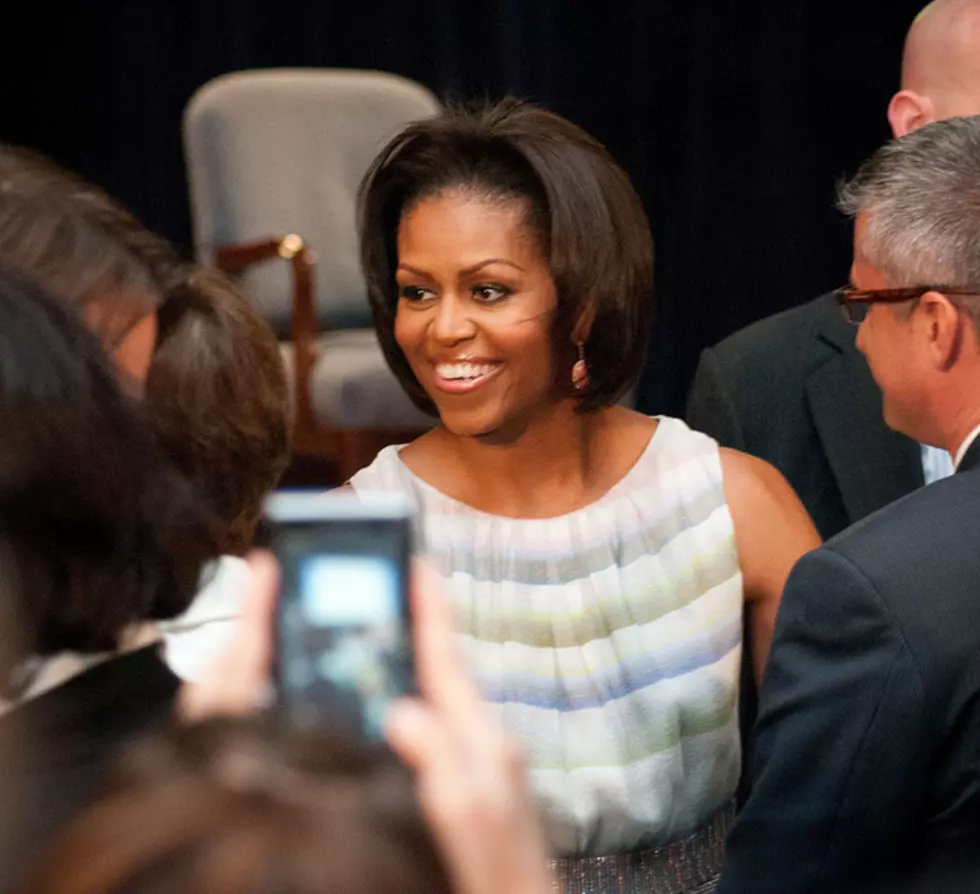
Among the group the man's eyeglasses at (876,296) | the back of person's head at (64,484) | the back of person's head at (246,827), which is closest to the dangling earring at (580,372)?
the man's eyeglasses at (876,296)

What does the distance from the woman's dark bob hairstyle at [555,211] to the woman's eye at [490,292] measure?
0.20ft

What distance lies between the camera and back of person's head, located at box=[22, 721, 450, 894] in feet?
1.72

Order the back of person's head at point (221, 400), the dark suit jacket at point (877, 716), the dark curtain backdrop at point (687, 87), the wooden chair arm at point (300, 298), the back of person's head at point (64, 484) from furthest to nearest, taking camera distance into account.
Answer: the dark curtain backdrop at point (687, 87) < the wooden chair arm at point (300, 298) < the back of person's head at point (221, 400) < the dark suit jacket at point (877, 716) < the back of person's head at point (64, 484)

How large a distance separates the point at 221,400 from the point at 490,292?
390mm

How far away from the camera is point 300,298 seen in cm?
326

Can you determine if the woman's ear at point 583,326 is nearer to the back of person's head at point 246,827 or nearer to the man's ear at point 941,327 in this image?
the man's ear at point 941,327

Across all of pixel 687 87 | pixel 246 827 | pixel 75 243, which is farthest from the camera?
pixel 687 87

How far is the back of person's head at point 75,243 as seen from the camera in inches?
47.7

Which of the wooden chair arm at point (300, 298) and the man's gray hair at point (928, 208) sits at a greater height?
the man's gray hair at point (928, 208)

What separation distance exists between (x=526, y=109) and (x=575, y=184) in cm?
16

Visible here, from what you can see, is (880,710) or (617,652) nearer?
(880,710)

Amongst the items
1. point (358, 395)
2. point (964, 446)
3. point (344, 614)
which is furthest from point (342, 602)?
point (358, 395)

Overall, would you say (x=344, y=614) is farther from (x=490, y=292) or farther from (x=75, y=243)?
(x=490, y=292)

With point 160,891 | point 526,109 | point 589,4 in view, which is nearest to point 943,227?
point 526,109
